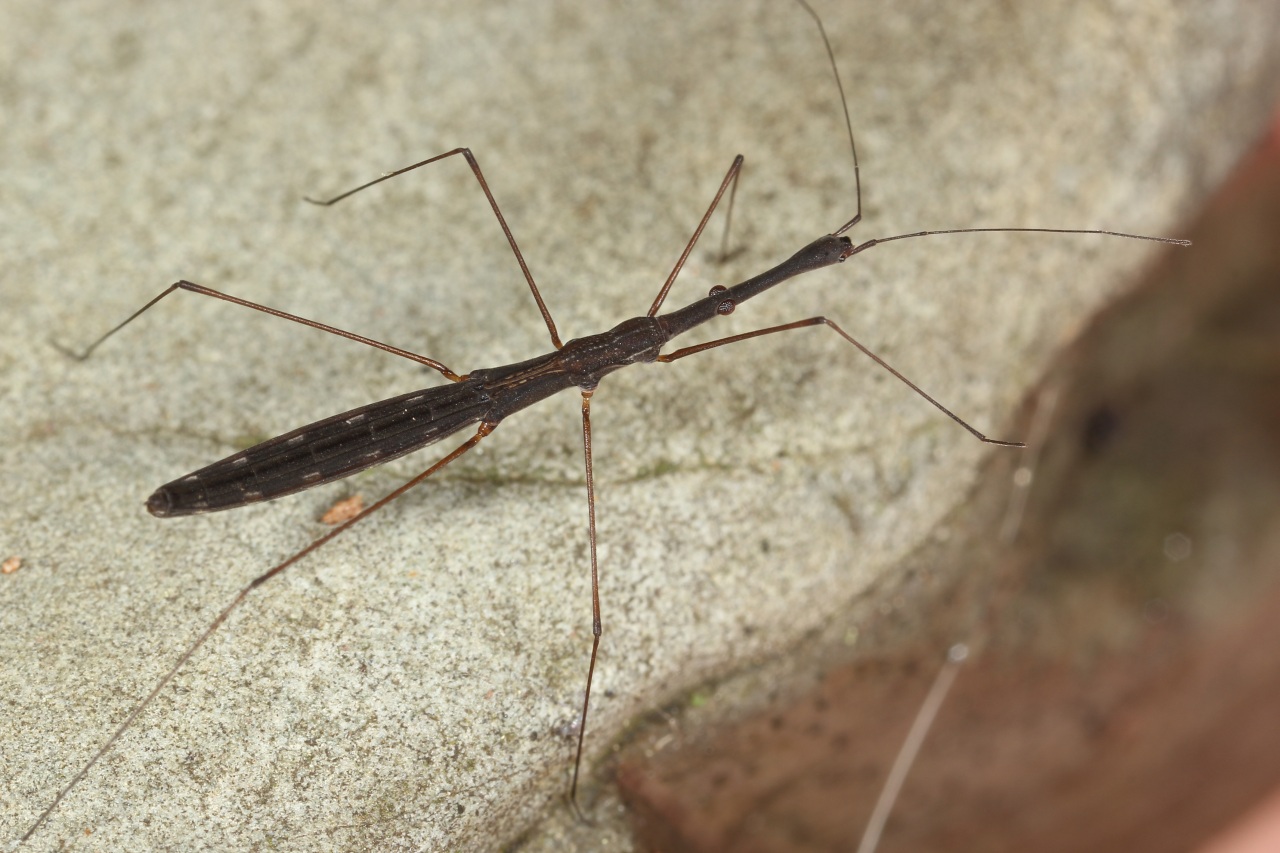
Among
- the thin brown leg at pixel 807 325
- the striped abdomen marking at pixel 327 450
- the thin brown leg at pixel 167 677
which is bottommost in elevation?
the thin brown leg at pixel 167 677

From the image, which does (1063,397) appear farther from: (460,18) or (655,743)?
(460,18)

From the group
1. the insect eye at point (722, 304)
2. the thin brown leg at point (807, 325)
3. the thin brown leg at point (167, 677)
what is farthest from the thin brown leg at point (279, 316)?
the insect eye at point (722, 304)

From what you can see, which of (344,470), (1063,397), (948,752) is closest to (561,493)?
(344,470)

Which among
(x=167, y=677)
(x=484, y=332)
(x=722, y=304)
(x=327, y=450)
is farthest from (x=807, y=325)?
(x=167, y=677)

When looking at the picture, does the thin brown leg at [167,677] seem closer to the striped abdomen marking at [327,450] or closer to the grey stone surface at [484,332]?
the grey stone surface at [484,332]

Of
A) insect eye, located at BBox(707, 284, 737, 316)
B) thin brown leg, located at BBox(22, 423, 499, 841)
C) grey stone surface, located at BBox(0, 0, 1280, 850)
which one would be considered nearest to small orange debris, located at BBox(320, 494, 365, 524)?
grey stone surface, located at BBox(0, 0, 1280, 850)

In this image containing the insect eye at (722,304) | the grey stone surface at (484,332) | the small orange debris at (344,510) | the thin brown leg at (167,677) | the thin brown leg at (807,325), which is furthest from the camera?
the insect eye at (722,304)

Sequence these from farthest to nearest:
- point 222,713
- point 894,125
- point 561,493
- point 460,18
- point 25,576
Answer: point 460,18 < point 894,125 < point 561,493 < point 25,576 < point 222,713
